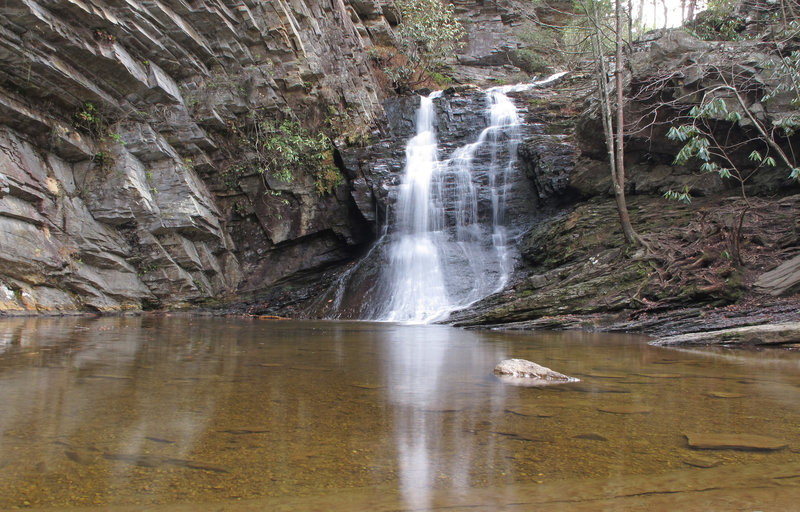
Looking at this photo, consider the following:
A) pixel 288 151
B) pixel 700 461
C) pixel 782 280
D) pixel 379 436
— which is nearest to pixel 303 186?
pixel 288 151

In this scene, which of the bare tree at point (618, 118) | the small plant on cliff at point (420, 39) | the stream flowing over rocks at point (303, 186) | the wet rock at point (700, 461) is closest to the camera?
the wet rock at point (700, 461)

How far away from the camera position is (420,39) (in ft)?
69.1

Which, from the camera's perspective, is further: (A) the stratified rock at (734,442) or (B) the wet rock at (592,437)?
(B) the wet rock at (592,437)

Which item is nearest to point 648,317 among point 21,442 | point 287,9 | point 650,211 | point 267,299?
point 650,211

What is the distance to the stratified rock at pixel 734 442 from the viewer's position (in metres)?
1.88

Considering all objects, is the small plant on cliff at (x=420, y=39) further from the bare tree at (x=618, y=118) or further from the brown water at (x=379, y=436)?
the brown water at (x=379, y=436)

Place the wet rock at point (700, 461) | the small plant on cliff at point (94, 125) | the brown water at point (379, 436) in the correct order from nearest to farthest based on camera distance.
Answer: the brown water at point (379, 436)
the wet rock at point (700, 461)
the small plant on cliff at point (94, 125)

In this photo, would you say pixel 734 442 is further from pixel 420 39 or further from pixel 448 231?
pixel 420 39

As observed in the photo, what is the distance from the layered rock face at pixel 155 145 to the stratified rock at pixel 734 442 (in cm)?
1197

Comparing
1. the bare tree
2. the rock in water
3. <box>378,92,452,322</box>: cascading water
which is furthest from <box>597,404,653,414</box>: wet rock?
<box>378,92,452,322</box>: cascading water

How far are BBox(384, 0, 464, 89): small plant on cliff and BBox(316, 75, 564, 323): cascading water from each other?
5157mm

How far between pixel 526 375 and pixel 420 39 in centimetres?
2048

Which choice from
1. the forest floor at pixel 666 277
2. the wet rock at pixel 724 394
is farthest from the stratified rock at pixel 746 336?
the wet rock at pixel 724 394

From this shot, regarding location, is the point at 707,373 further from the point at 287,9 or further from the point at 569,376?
the point at 287,9
